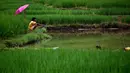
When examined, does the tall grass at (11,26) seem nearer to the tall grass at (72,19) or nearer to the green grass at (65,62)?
the tall grass at (72,19)

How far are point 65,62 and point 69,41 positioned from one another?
4046 millimetres

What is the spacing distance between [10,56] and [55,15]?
20.7 ft

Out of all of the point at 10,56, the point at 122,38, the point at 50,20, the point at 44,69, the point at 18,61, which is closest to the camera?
the point at 44,69

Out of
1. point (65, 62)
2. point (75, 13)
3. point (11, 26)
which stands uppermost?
point (65, 62)

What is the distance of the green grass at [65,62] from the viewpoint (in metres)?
4.21

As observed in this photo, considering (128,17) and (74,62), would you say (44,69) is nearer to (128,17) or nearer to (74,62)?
(74,62)

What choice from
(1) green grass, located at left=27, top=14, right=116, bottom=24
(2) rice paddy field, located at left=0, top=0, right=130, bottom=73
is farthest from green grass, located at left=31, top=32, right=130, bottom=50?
(1) green grass, located at left=27, top=14, right=116, bottom=24

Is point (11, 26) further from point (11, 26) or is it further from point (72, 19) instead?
point (72, 19)

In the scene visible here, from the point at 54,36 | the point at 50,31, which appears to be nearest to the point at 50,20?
the point at 50,31

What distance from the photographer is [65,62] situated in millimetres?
4445

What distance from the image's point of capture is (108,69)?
423cm

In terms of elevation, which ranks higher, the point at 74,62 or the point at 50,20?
the point at 74,62

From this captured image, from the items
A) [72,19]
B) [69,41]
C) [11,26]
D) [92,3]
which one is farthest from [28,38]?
[92,3]

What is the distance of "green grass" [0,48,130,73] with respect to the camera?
13.8 ft
